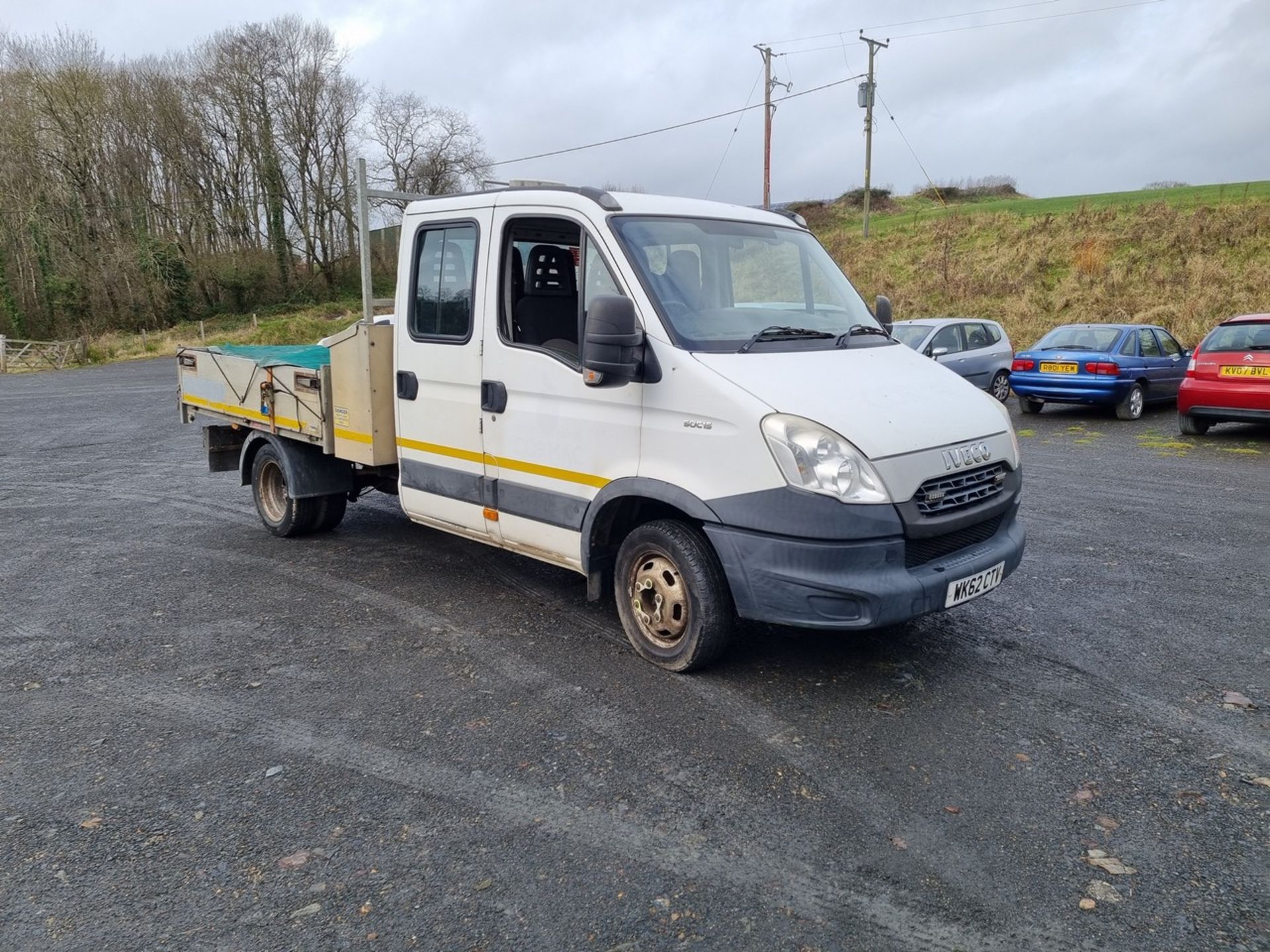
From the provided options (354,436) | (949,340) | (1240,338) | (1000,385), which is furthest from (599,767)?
(1000,385)

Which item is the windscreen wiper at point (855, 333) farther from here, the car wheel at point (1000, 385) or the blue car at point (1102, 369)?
the car wheel at point (1000, 385)

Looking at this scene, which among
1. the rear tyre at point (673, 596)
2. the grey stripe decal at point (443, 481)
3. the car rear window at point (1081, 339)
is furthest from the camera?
the car rear window at point (1081, 339)

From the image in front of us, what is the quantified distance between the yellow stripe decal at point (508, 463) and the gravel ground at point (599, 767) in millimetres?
940

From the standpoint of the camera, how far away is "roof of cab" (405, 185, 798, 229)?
4.80 meters

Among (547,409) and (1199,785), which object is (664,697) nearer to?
(547,409)

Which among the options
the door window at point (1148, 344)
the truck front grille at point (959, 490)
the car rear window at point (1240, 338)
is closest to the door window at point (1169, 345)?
the door window at point (1148, 344)

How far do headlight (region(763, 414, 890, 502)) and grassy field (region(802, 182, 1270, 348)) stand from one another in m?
22.0

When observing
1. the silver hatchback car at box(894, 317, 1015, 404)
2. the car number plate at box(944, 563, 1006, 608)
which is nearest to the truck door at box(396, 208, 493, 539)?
the car number plate at box(944, 563, 1006, 608)

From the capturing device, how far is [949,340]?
52.5 ft

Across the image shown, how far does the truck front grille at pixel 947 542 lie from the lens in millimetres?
4074

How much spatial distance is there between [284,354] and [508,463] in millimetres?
3222

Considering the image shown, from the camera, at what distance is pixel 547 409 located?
4.87 meters

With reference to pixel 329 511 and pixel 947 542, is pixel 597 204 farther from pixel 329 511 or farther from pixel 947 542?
pixel 329 511

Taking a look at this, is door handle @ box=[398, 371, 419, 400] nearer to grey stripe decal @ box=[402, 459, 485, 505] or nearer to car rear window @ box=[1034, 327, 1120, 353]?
grey stripe decal @ box=[402, 459, 485, 505]
